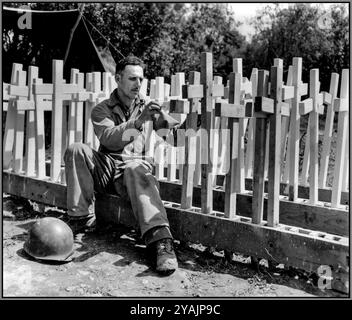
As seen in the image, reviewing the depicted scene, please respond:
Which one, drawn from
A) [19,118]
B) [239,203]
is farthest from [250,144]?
[19,118]

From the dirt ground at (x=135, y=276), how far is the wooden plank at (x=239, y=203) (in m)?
0.72

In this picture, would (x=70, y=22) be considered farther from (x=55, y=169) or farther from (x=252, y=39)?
(x=252, y=39)

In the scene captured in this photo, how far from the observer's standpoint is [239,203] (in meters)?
5.22

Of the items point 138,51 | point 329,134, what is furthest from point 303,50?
point 329,134

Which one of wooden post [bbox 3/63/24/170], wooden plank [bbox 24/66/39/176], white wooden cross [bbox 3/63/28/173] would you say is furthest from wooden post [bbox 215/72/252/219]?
wooden post [bbox 3/63/24/170]

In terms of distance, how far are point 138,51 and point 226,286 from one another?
42.7ft

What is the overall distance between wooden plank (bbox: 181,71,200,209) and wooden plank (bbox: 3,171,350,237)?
0.89 meters

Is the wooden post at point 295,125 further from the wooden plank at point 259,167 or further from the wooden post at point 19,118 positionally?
the wooden post at point 19,118

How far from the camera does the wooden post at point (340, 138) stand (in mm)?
4785

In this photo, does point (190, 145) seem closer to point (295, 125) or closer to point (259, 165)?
point (259, 165)

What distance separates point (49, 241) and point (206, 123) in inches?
71.9

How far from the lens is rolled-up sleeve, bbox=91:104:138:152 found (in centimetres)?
426

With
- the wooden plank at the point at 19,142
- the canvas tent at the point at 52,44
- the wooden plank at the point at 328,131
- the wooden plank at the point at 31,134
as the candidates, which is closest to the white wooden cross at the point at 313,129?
the wooden plank at the point at 328,131

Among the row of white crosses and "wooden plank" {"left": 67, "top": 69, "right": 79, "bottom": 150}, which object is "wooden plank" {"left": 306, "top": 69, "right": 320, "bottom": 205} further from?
"wooden plank" {"left": 67, "top": 69, "right": 79, "bottom": 150}
